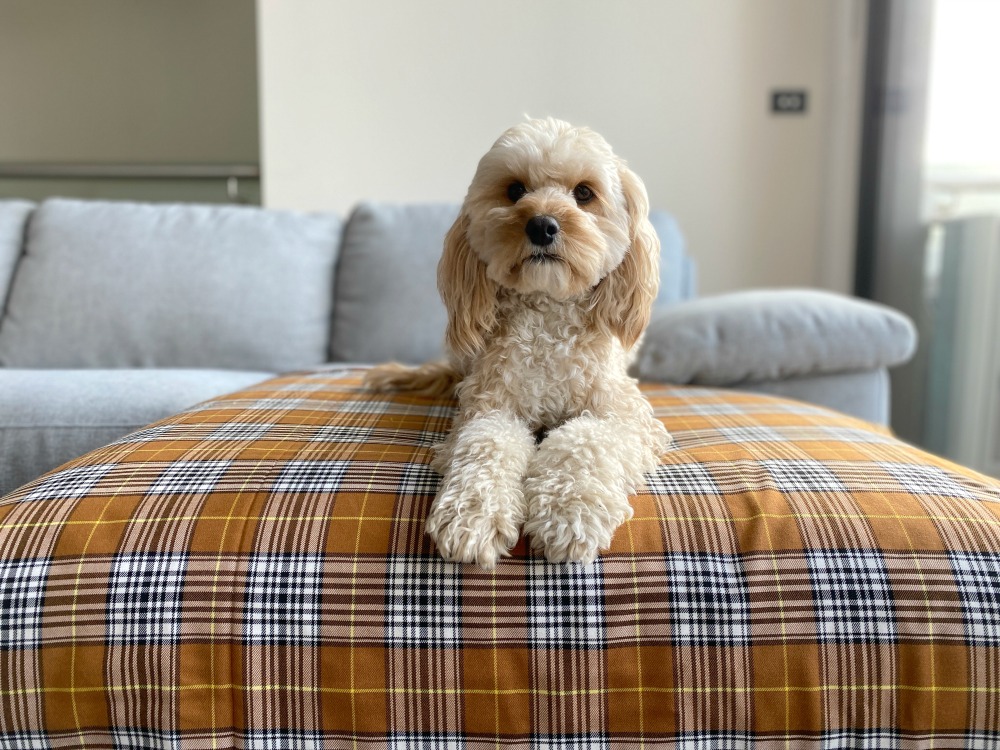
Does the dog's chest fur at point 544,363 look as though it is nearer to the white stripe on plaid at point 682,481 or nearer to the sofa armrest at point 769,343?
the white stripe on plaid at point 682,481

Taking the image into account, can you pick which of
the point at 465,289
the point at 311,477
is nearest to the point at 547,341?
the point at 465,289

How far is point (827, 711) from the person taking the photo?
0.86 m

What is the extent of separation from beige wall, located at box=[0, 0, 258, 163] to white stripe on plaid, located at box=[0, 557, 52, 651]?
Result: 4.25 m

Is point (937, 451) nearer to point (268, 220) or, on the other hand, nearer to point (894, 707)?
point (894, 707)

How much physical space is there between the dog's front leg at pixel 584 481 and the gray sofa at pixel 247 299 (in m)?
0.82

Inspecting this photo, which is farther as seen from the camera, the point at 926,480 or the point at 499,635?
the point at 926,480

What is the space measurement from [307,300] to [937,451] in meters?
2.53

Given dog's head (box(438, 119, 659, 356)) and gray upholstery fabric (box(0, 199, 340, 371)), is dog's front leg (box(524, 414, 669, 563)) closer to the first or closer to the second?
dog's head (box(438, 119, 659, 356))

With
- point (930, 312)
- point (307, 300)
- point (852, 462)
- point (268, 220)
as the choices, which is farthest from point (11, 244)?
point (930, 312)

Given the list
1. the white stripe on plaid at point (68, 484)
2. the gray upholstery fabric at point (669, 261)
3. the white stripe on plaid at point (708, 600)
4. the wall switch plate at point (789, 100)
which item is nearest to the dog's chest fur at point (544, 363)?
the white stripe on plaid at point (708, 600)

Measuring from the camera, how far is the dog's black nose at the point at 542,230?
102 centimetres

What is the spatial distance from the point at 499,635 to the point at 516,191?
0.68 m

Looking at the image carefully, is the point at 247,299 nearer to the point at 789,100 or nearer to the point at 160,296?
the point at 160,296

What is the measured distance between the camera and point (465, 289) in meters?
1.14
